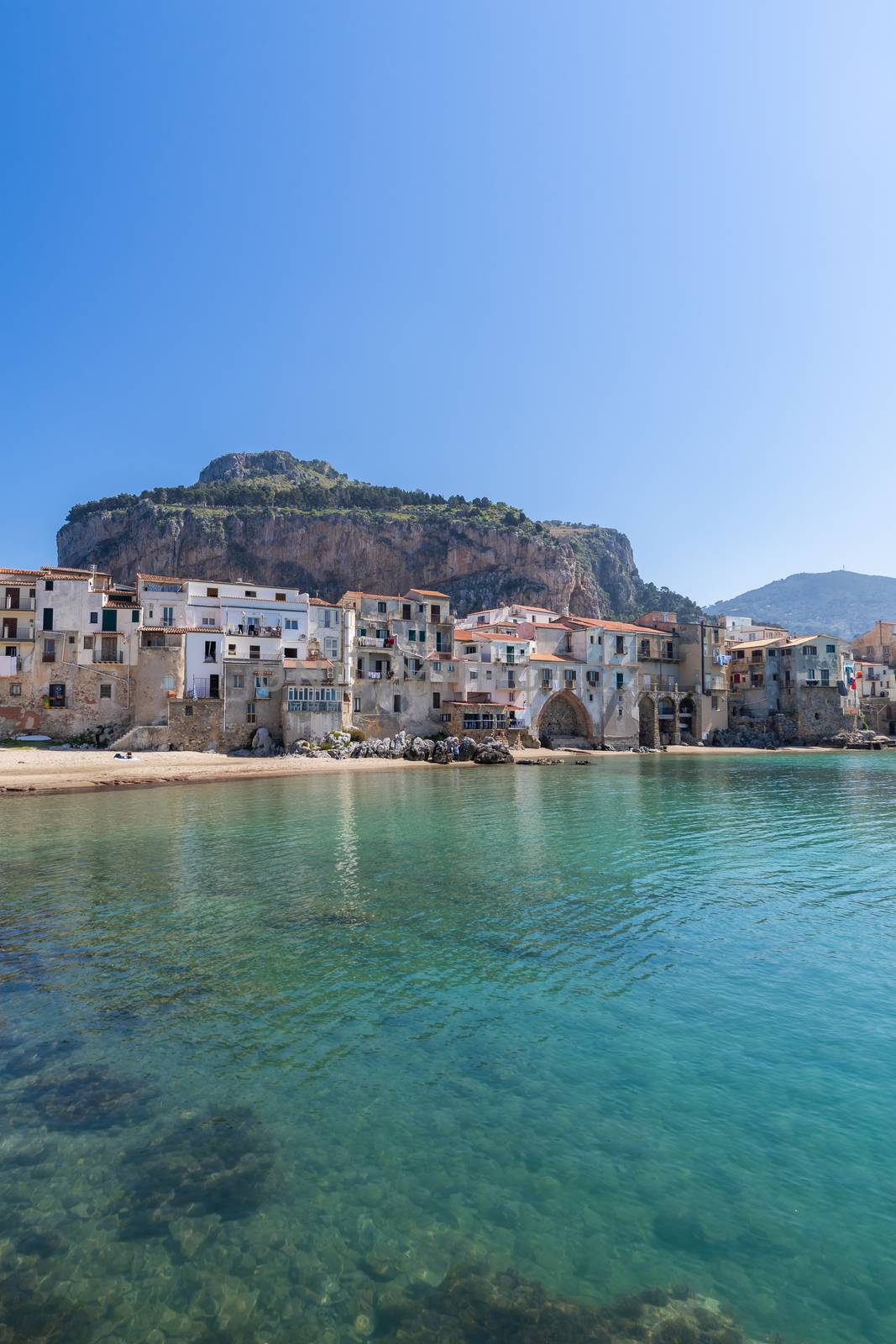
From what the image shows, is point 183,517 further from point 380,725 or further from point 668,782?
point 668,782

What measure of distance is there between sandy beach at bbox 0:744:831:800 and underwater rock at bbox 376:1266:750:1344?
132 ft

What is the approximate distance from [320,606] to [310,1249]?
59.5 metres

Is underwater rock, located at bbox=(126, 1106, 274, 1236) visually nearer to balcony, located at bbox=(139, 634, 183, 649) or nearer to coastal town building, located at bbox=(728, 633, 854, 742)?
balcony, located at bbox=(139, 634, 183, 649)

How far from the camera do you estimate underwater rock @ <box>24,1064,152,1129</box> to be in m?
8.09

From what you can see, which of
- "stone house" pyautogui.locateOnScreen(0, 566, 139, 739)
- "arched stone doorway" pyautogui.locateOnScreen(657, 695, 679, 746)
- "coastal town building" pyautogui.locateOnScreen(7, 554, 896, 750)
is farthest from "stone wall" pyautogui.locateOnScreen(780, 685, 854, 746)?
"stone house" pyautogui.locateOnScreen(0, 566, 139, 739)

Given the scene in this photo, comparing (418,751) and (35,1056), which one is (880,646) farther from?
(35,1056)

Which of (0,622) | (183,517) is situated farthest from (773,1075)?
(183,517)

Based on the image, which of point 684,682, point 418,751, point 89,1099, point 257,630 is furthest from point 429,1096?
point 684,682

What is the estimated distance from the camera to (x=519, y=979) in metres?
12.4

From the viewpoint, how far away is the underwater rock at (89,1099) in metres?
8.09

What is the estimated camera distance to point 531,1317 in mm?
5508

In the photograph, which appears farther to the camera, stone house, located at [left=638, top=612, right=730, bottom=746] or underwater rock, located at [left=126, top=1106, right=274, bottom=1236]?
stone house, located at [left=638, top=612, right=730, bottom=746]

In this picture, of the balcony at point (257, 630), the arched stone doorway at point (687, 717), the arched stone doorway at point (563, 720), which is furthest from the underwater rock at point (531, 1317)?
the arched stone doorway at point (687, 717)

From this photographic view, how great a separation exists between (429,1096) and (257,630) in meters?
56.0
